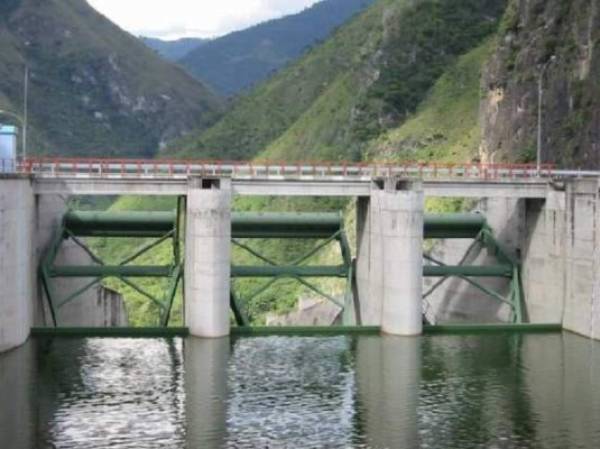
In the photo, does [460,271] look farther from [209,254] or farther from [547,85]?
[547,85]

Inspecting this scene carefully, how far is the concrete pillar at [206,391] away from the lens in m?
39.3

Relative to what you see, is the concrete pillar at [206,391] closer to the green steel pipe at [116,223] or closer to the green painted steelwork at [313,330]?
Answer: the green painted steelwork at [313,330]

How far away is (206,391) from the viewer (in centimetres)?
4559

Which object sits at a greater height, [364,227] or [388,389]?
[364,227]

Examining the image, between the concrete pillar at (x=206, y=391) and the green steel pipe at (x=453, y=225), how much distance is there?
1626 centimetres

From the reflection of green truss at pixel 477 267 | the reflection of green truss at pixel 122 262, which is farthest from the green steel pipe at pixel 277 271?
the reflection of green truss at pixel 477 267

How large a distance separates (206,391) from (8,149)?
20.6 meters

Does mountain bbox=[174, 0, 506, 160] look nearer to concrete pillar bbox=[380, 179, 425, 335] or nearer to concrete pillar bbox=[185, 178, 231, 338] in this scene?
concrete pillar bbox=[380, 179, 425, 335]

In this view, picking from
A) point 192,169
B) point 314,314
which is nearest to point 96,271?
point 192,169

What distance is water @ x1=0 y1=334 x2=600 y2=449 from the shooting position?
39.3 m

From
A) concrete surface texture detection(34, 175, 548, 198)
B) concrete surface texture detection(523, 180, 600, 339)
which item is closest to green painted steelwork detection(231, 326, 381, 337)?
concrete surface texture detection(34, 175, 548, 198)

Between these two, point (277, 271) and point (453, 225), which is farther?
point (453, 225)

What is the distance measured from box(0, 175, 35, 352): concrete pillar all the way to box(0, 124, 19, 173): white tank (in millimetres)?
Result: 2084

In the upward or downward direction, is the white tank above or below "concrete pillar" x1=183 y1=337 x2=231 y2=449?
above
